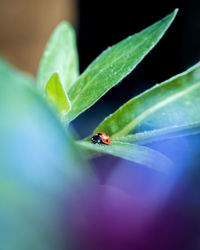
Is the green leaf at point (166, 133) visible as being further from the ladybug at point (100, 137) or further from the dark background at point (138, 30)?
the dark background at point (138, 30)

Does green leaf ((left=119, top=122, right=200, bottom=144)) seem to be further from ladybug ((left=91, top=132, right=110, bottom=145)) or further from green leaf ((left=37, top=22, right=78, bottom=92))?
green leaf ((left=37, top=22, right=78, bottom=92))

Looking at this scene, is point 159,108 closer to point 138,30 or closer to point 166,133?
point 166,133

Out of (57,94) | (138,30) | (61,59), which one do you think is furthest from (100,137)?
(138,30)

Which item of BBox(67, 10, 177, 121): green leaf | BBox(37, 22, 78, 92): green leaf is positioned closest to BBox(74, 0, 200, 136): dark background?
BBox(37, 22, 78, 92): green leaf

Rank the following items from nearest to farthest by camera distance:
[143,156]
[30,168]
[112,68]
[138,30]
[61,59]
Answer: [30,168]
[143,156]
[112,68]
[61,59]
[138,30]

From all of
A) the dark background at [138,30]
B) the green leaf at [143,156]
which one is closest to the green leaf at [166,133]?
the green leaf at [143,156]

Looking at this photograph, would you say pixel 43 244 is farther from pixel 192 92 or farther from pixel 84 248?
pixel 192 92
